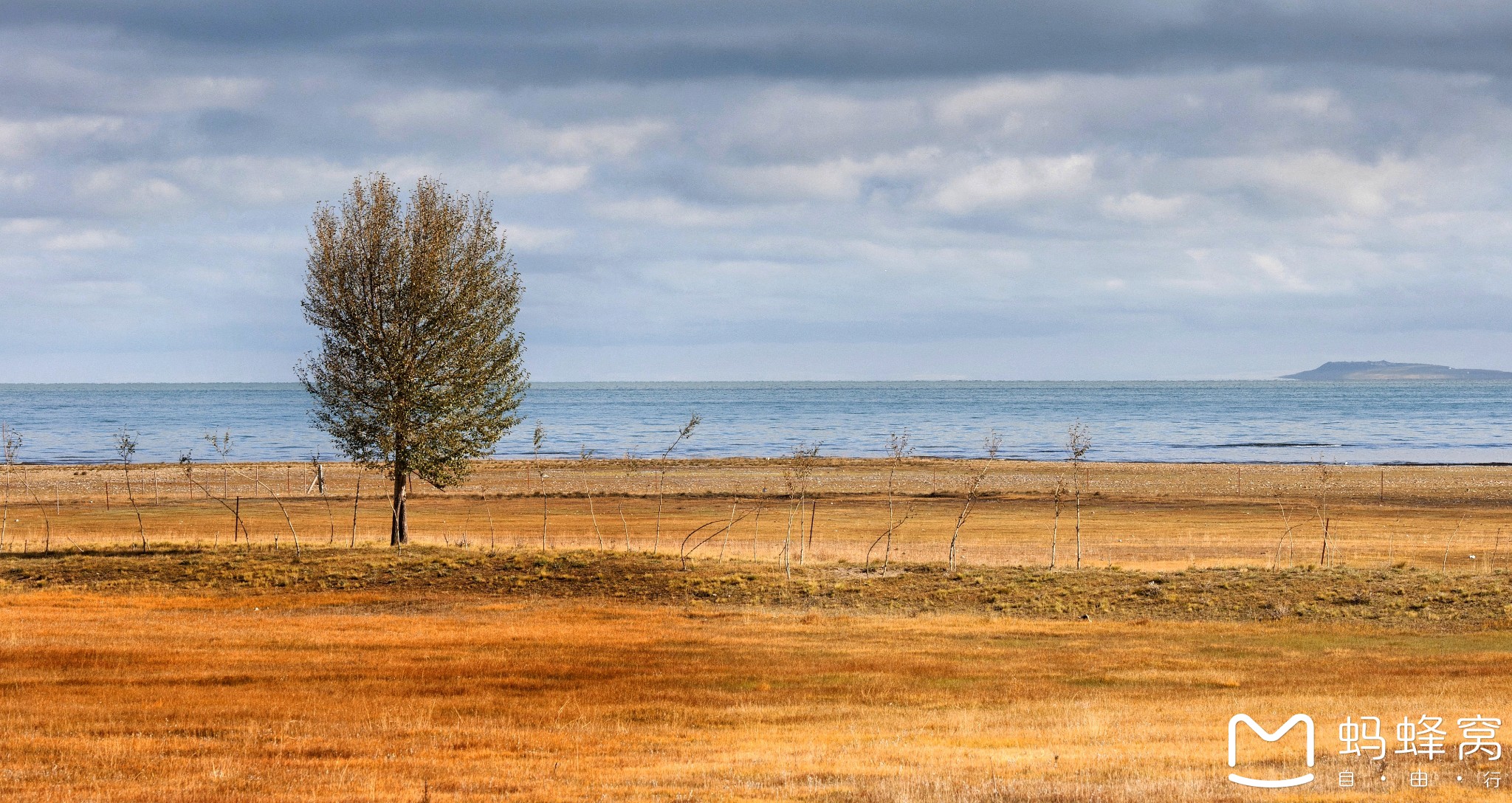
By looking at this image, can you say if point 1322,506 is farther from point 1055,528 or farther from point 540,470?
point 540,470

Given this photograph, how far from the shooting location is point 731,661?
2306 centimetres

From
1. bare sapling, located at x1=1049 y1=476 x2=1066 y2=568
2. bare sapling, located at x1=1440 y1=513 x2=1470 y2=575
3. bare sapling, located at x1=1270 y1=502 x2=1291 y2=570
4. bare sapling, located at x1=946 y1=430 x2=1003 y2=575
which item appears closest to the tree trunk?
bare sapling, located at x1=946 y1=430 x2=1003 y2=575

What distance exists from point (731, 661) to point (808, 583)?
33.7 feet

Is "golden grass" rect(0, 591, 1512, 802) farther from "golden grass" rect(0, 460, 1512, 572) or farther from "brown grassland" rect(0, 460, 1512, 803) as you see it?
"golden grass" rect(0, 460, 1512, 572)

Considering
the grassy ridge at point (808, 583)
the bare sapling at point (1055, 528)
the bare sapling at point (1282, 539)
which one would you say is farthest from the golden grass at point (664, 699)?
the bare sapling at point (1282, 539)

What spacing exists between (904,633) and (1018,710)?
323 inches

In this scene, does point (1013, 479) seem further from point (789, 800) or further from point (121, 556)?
point (789, 800)

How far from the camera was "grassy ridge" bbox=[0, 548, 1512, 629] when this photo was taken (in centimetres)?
2930

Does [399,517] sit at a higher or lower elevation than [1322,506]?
higher

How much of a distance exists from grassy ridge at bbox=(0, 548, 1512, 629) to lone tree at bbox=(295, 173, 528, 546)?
3.56m

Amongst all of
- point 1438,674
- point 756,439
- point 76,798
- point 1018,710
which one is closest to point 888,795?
point 1018,710

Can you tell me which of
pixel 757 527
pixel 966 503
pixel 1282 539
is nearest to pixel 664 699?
pixel 757 527

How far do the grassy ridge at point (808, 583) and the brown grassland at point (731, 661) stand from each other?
124 mm

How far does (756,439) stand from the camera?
15138 cm
